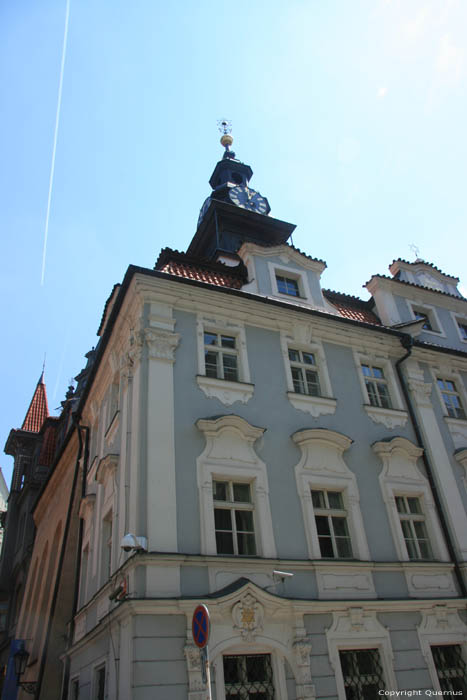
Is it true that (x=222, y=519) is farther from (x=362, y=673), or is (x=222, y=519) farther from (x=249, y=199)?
(x=249, y=199)

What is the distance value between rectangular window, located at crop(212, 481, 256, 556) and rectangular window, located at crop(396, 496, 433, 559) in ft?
13.7

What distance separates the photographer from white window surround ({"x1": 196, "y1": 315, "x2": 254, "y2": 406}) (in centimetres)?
1234

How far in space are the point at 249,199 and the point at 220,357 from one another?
570 inches

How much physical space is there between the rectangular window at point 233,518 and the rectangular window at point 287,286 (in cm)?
644

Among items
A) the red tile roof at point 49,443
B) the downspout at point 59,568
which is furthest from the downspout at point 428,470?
the red tile roof at point 49,443

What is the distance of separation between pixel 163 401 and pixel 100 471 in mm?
2951

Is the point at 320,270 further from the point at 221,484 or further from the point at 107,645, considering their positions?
the point at 107,645

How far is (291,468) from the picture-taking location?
12.2 m

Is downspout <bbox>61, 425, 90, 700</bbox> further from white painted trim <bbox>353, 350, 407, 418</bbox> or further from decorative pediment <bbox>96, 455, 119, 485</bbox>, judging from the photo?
white painted trim <bbox>353, 350, 407, 418</bbox>

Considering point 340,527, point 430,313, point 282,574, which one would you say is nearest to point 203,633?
point 282,574

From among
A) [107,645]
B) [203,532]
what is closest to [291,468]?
[203,532]

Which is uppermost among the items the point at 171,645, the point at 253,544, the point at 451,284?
the point at 451,284

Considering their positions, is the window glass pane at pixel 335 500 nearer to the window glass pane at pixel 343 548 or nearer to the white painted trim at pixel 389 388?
the window glass pane at pixel 343 548

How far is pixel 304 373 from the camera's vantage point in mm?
14305
